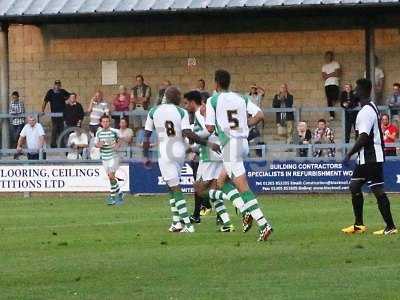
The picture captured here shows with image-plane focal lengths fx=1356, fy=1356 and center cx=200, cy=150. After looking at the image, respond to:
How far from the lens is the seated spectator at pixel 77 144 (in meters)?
35.8

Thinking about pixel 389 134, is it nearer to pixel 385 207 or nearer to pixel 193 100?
pixel 193 100

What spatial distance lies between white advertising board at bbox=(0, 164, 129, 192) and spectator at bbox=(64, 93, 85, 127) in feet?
6.32

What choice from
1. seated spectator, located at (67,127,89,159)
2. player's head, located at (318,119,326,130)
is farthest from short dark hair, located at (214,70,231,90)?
seated spectator, located at (67,127,89,159)

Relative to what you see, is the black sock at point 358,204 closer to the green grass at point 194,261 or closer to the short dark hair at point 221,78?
the green grass at point 194,261

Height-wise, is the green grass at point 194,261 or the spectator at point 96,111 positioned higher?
the spectator at point 96,111

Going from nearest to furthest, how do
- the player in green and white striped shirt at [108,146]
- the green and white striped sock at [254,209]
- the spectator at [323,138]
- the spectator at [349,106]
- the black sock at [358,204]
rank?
the green and white striped sock at [254,209]
the black sock at [358,204]
the player in green and white striped shirt at [108,146]
the spectator at [323,138]
the spectator at [349,106]

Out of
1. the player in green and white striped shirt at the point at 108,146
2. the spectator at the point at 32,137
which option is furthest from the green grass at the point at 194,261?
the spectator at the point at 32,137

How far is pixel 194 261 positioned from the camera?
49.3ft

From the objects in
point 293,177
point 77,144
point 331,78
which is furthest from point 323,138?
point 77,144

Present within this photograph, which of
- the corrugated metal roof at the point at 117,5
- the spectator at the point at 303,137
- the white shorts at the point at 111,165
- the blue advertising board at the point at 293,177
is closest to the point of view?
the white shorts at the point at 111,165

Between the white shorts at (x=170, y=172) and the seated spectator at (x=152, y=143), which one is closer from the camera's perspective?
the white shorts at (x=170, y=172)

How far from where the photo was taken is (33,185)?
35.5 meters

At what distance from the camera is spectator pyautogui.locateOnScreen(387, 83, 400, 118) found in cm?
3391

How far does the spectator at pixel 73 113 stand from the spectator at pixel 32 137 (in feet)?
2.86
